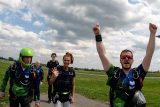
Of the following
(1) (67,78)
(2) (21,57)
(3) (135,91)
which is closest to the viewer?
(3) (135,91)

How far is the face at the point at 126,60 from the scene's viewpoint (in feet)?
20.3

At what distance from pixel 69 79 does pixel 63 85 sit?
0.73ft

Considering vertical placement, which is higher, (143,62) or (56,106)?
(143,62)

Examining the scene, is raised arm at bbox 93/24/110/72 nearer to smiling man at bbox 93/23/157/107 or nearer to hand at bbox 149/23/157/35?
smiling man at bbox 93/23/157/107

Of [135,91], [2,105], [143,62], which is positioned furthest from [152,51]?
[2,105]

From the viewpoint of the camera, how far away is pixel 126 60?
6207mm

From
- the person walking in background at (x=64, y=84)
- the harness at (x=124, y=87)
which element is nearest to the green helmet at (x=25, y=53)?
the person walking in background at (x=64, y=84)

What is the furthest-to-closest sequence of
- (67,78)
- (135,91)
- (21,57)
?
(67,78) < (21,57) < (135,91)

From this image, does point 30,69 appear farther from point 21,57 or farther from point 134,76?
point 134,76

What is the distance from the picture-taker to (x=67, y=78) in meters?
9.95

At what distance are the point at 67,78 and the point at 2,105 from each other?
8017mm

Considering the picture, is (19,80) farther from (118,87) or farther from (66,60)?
(118,87)

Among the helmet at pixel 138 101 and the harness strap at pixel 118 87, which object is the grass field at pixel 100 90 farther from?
the helmet at pixel 138 101

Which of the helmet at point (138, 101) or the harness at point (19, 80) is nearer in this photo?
the helmet at point (138, 101)
